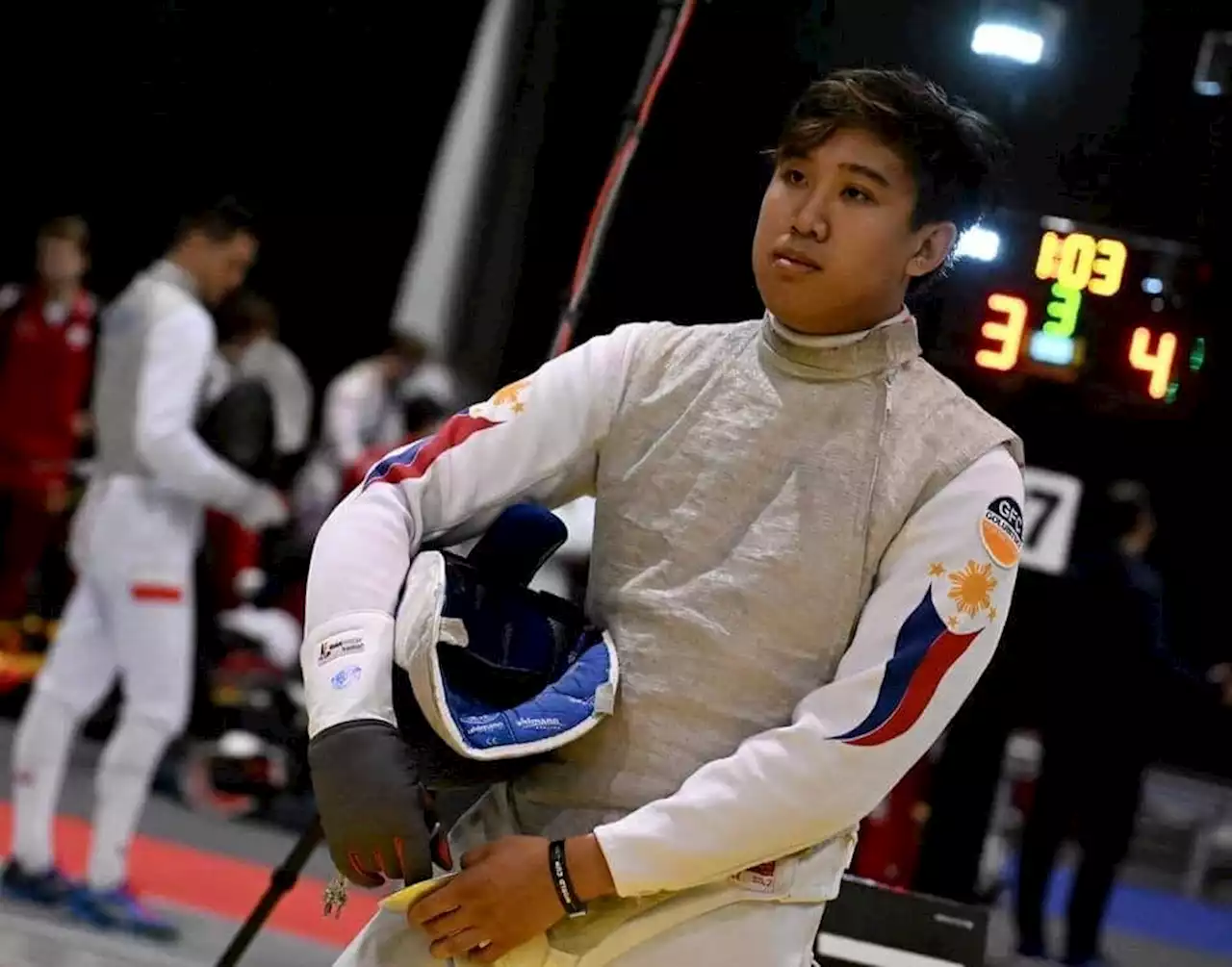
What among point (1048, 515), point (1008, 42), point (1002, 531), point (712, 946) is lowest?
→ point (712, 946)

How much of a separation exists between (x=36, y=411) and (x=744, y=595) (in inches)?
188

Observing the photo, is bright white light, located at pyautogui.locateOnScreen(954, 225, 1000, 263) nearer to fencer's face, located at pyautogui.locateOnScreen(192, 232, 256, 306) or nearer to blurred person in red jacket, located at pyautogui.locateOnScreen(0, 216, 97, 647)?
fencer's face, located at pyautogui.locateOnScreen(192, 232, 256, 306)

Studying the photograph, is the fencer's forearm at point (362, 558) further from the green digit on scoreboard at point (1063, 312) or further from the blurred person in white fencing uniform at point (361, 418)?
the blurred person in white fencing uniform at point (361, 418)

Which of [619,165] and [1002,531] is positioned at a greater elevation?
[619,165]

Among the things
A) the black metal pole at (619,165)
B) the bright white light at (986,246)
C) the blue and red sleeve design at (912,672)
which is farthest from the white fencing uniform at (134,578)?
the blue and red sleeve design at (912,672)

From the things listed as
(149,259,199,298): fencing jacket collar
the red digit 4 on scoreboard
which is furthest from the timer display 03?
(149,259,199,298): fencing jacket collar

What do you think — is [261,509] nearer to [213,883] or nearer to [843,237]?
[213,883]

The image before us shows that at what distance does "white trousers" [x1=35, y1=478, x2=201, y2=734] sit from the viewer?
367cm

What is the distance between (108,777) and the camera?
3.68 meters

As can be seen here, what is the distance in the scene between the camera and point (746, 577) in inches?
57.3

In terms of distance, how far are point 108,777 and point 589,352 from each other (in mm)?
2450

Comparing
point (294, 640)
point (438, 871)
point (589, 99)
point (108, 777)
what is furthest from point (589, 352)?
point (294, 640)

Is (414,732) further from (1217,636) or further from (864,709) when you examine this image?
(1217,636)

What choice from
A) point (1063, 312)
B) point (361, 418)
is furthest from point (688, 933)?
point (361, 418)
